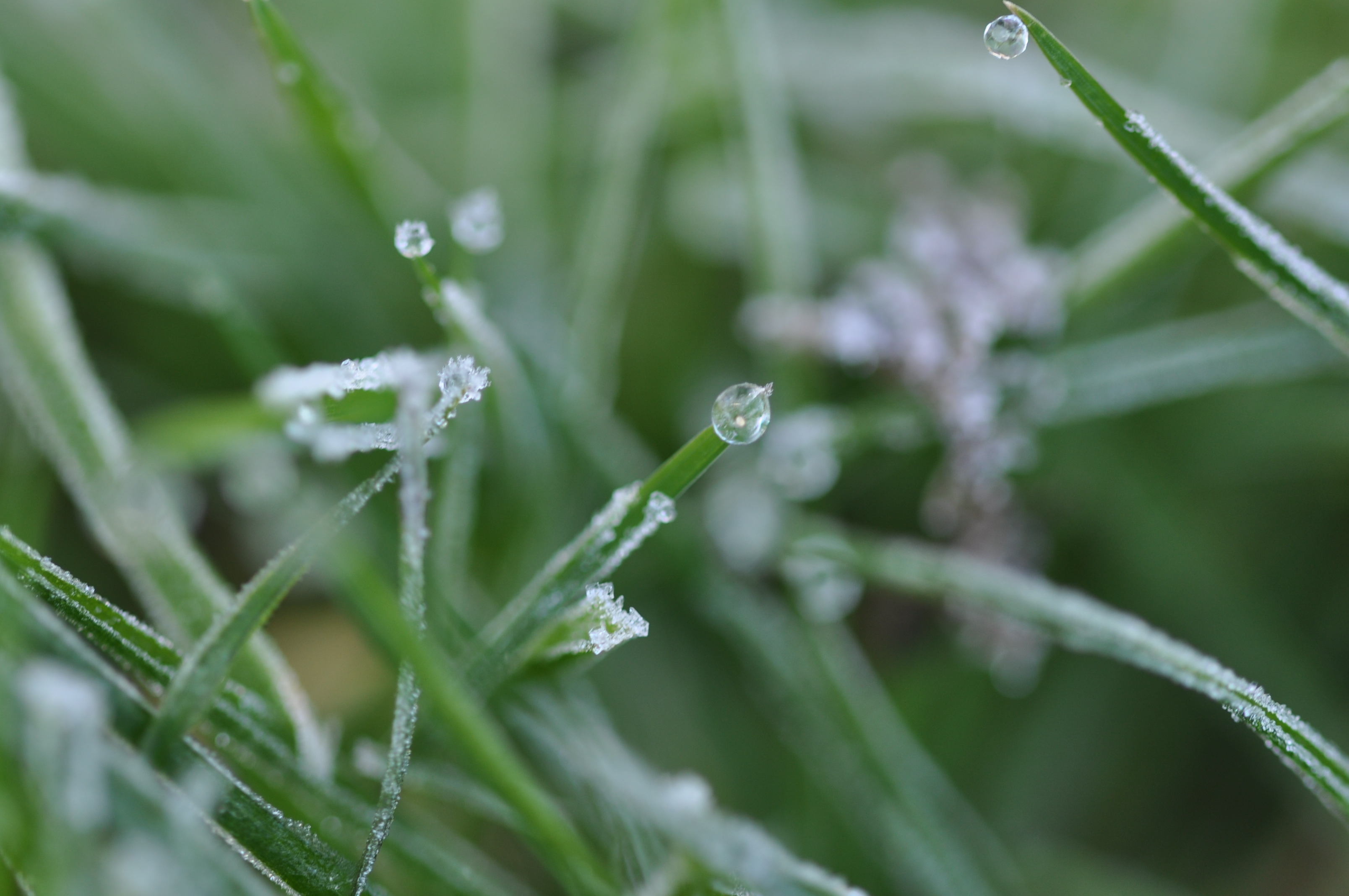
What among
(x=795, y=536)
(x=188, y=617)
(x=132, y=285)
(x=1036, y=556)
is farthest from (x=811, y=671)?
(x=132, y=285)

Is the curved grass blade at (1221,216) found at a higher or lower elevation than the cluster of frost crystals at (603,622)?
higher

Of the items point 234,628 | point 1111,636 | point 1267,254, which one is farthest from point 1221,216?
point 234,628

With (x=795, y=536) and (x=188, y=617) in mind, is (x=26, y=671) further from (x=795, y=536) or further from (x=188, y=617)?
(x=795, y=536)

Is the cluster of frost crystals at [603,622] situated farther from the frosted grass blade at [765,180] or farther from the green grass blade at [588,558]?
the frosted grass blade at [765,180]

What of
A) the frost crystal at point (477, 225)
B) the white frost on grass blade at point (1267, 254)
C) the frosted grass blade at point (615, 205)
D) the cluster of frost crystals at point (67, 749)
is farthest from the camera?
the frosted grass blade at point (615, 205)

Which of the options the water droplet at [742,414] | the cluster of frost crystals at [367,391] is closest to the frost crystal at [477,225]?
the cluster of frost crystals at [367,391]

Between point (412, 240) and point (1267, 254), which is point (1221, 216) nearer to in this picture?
point (1267, 254)

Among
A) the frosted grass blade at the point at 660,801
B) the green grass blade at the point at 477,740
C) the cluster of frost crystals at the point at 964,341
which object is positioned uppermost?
the cluster of frost crystals at the point at 964,341
